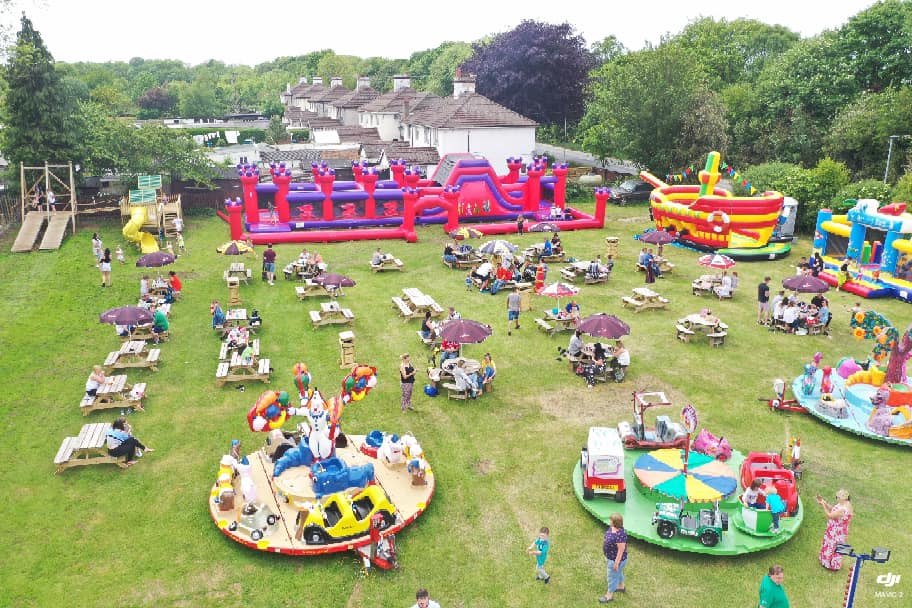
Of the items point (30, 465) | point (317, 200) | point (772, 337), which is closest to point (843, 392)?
point (772, 337)

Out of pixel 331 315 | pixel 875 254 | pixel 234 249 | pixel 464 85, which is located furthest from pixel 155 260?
pixel 464 85

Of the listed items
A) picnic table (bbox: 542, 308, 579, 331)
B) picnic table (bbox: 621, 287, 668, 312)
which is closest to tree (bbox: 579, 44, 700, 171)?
picnic table (bbox: 621, 287, 668, 312)

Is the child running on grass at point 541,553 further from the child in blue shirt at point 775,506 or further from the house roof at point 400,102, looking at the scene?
the house roof at point 400,102

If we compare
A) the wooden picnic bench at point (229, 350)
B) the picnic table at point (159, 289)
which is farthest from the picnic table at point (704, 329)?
the picnic table at point (159, 289)

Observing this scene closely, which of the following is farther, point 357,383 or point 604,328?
point 604,328

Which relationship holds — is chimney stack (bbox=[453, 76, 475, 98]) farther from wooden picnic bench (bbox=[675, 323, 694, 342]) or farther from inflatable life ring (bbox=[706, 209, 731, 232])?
wooden picnic bench (bbox=[675, 323, 694, 342])

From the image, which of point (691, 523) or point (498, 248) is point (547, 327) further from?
point (691, 523)
